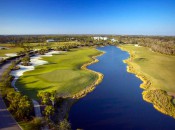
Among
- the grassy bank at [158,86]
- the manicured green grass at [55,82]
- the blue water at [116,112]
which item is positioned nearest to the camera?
the blue water at [116,112]

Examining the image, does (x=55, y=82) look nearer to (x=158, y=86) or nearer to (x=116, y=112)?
(x=116, y=112)

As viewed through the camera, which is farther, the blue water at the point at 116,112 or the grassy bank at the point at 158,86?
the grassy bank at the point at 158,86

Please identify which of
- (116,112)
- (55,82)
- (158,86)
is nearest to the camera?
(116,112)

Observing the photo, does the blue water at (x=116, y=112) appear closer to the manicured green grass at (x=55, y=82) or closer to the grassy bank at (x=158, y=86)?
the grassy bank at (x=158, y=86)

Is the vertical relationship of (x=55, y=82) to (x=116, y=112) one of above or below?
above

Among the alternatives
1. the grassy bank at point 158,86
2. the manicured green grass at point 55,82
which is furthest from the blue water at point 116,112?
the manicured green grass at point 55,82

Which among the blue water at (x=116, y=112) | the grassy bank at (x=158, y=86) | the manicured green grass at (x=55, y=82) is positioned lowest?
the blue water at (x=116, y=112)

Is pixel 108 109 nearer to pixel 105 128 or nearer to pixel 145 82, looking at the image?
pixel 105 128

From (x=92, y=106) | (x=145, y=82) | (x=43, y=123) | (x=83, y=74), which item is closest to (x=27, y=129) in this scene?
(x=43, y=123)

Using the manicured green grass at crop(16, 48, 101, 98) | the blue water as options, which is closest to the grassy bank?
the blue water

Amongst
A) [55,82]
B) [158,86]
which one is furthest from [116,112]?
[55,82]

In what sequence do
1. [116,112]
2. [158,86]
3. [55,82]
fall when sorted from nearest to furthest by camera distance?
1. [116,112]
2. [158,86]
3. [55,82]
